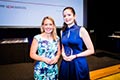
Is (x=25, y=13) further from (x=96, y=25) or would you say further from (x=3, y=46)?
(x=96, y=25)

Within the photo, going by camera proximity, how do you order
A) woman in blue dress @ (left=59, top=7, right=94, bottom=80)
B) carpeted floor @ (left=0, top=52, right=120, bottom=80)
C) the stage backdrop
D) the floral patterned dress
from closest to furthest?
woman in blue dress @ (left=59, top=7, right=94, bottom=80), the floral patterned dress, carpeted floor @ (left=0, top=52, right=120, bottom=80), the stage backdrop

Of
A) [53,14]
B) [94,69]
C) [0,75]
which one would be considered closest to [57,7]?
[53,14]

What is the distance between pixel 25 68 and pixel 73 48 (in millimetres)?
2230

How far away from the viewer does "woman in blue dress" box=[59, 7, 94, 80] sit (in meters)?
1.68

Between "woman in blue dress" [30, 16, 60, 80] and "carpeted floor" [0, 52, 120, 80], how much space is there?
137 centimetres

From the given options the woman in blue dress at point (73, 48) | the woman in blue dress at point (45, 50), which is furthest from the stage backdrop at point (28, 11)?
the woman in blue dress at point (73, 48)

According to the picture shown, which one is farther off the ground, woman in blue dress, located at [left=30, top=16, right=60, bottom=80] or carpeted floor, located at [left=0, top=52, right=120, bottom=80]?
woman in blue dress, located at [left=30, top=16, right=60, bottom=80]

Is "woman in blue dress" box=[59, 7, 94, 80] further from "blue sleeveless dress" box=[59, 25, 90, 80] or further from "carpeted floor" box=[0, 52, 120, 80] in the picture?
"carpeted floor" box=[0, 52, 120, 80]

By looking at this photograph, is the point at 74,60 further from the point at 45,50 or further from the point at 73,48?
the point at 45,50

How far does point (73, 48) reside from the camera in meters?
1.72

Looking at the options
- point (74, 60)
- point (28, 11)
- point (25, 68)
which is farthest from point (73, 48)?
point (28, 11)

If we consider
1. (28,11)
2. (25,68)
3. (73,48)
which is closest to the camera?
(73,48)

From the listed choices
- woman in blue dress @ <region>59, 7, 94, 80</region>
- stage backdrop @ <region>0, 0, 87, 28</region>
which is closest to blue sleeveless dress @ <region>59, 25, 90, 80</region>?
woman in blue dress @ <region>59, 7, 94, 80</region>

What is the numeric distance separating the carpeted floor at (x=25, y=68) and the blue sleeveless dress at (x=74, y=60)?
1.48 metres
